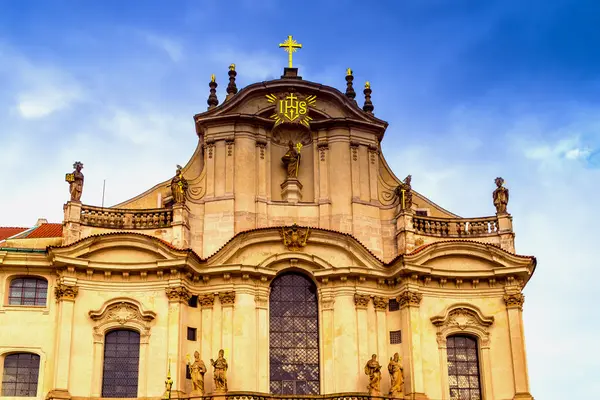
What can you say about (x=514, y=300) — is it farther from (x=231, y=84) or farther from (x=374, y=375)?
(x=231, y=84)

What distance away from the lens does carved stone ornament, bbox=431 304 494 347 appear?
101 feet

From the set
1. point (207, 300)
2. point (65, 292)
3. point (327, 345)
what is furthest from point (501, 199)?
point (65, 292)

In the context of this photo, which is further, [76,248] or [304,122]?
[304,122]

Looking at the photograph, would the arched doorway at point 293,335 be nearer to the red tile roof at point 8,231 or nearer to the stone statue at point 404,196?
the stone statue at point 404,196

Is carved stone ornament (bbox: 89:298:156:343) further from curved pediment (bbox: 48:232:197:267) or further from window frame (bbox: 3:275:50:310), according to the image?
window frame (bbox: 3:275:50:310)

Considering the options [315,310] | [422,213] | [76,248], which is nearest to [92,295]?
[76,248]

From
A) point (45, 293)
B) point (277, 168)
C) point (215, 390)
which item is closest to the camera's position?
point (215, 390)

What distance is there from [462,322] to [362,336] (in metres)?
3.30

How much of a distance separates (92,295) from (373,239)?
30.7 feet

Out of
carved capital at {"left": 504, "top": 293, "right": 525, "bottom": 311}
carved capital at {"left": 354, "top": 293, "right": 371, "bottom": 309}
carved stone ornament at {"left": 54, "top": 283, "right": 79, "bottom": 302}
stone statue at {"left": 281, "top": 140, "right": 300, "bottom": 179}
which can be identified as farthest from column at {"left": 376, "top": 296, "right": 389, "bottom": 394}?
carved stone ornament at {"left": 54, "top": 283, "right": 79, "bottom": 302}

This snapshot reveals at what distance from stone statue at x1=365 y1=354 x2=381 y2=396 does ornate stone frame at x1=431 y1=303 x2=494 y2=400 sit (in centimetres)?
238

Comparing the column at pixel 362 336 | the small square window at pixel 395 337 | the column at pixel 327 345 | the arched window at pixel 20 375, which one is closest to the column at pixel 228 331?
the column at pixel 327 345

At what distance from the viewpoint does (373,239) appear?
32406 mm

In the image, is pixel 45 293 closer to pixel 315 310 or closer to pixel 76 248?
pixel 76 248
